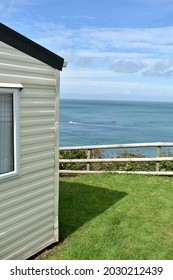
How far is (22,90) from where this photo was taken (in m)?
4.57

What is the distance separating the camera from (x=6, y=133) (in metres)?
4.44

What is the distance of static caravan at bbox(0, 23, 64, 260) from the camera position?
4395 mm

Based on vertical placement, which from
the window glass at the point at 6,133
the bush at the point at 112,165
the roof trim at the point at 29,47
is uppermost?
the roof trim at the point at 29,47

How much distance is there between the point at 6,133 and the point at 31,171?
0.82 m

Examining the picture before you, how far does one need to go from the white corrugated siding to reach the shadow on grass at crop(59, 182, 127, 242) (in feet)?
2.85

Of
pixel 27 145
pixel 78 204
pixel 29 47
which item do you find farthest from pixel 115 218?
pixel 29 47

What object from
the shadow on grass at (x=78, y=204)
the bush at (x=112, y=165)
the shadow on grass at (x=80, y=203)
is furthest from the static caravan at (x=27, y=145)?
the bush at (x=112, y=165)

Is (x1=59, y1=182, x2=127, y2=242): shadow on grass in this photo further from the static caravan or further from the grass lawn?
the static caravan

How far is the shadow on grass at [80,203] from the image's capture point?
6379 mm

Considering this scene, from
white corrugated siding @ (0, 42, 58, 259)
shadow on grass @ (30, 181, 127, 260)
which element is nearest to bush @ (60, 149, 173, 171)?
shadow on grass @ (30, 181, 127, 260)

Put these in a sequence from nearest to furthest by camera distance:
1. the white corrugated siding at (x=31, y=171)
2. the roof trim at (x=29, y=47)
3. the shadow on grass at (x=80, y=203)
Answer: the roof trim at (x=29, y=47)
the white corrugated siding at (x=31, y=171)
the shadow on grass at (x=80, y=203)

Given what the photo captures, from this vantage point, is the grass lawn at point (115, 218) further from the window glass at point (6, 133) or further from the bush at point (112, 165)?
the window glass at point (6, 133)
